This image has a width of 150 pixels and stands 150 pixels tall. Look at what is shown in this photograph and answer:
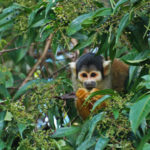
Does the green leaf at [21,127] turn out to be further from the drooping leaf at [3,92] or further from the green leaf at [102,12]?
the green leaf at [102,12]

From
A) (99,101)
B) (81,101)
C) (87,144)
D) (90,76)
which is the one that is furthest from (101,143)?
(90,76)

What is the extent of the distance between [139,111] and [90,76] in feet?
7.28

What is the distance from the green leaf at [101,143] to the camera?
2.72 metres

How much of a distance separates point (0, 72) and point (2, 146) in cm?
119

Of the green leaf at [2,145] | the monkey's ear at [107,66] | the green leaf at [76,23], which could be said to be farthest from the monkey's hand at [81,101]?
the green leaf at [2,145]

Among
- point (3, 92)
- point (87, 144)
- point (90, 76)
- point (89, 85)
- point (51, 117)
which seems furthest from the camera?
point (90, 76)

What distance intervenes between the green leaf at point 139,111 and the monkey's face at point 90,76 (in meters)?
2.06

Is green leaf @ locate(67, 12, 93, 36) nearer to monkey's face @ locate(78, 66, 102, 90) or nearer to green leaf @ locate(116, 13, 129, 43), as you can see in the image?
green leaf @ locate(116, 13, 129, 43)

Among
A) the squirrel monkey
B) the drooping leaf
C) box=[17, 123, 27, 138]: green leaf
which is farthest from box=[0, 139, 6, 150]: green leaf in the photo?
the squirrel monkey

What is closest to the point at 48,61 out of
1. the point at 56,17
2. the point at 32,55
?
the point at 32,55

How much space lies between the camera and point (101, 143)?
2748 mm

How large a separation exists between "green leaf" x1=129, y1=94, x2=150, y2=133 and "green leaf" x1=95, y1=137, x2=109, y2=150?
1.59 feet

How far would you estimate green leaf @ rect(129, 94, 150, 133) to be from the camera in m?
2.30

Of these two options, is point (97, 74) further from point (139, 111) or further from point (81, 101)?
point (139, 111)
